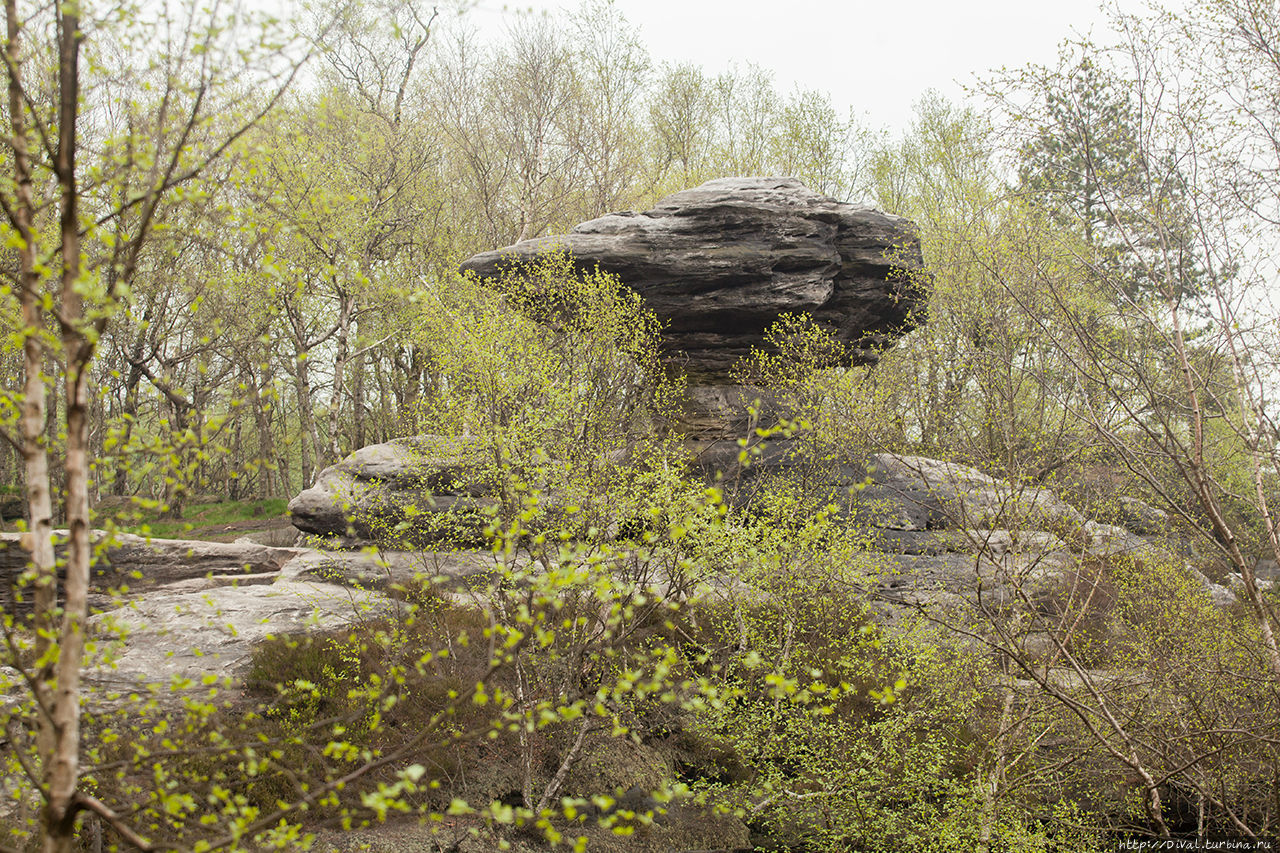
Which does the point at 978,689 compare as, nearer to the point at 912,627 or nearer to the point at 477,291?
the point at 912,627

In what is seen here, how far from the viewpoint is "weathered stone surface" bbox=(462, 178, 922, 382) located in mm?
19312

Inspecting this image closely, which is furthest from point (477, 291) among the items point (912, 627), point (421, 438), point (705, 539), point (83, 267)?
point (83, 267)

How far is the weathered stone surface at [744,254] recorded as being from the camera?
19312mm

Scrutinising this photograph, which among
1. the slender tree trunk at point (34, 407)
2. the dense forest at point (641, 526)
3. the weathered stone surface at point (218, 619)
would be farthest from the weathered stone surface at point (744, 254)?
the slender tree trunk at point (34, 407)

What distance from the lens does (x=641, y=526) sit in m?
12.7

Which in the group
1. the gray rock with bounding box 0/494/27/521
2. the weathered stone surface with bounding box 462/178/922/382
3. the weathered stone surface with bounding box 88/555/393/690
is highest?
the weathered stone surface with bounding box 462/178/922/382

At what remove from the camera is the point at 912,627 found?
12.3 meters

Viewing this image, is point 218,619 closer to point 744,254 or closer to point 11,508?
point 744,254

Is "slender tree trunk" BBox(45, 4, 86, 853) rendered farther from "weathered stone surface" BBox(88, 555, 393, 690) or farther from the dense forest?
"weathered stone surface" BBox(88, 555, 393, 690)

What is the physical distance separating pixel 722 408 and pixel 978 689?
1075cm

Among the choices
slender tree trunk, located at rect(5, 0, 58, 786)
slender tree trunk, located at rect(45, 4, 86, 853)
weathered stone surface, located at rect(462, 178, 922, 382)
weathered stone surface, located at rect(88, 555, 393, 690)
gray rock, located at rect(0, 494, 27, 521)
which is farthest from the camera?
gray rock, located at rect(0, 494, 27, 521)

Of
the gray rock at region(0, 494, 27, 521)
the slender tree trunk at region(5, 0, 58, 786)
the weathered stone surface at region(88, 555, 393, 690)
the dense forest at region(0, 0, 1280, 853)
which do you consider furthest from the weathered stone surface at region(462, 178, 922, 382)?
the gray rock at region(0, 494, 27, 521)

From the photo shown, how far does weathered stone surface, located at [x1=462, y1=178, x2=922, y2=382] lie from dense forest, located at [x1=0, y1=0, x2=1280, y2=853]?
3.58 feet

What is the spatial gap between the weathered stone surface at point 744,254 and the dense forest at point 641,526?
A: 1.09 m
